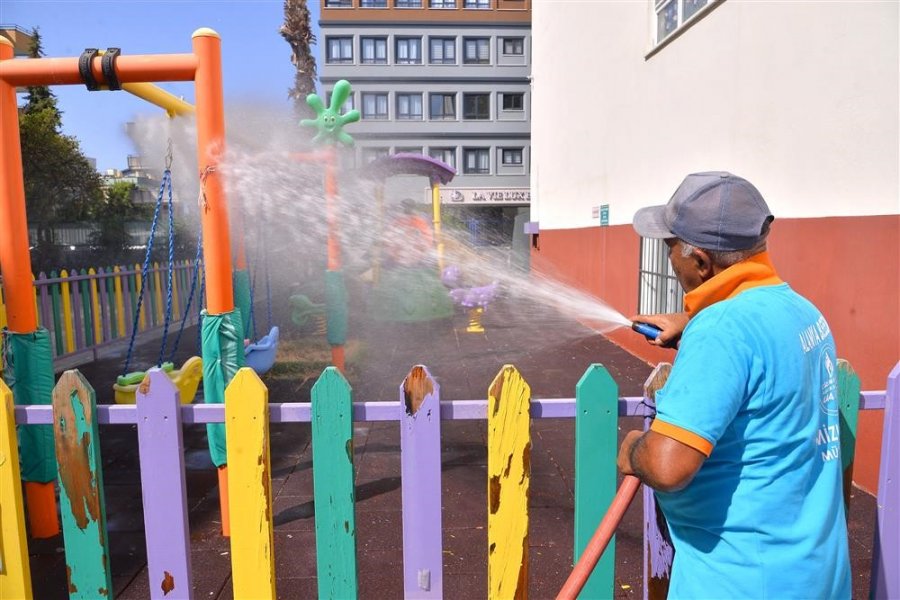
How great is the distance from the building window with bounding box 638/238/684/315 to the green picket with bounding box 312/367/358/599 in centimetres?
609

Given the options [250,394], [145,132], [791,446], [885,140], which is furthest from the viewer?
[145,132]

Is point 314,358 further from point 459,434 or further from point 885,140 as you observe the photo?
point 885,140

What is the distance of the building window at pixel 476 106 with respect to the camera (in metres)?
39.1

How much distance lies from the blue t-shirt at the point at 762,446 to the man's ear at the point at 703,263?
107mm

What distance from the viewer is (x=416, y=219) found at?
52.0 feet

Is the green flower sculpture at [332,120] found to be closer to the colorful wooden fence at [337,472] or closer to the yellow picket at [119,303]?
the yellow picket at [119,303]

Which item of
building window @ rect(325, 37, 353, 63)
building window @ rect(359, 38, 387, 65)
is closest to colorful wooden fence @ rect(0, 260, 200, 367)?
building window @ rect(359, 38, 387, 65)

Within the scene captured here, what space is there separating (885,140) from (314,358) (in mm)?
7150

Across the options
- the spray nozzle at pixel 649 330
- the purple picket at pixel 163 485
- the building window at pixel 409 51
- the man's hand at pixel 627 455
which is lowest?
the purple picket at pixel 163 485

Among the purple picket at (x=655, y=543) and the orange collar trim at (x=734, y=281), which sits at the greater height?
the orange collar trim at (x=734, y=281)

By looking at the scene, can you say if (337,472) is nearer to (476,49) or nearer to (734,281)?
(734,281)

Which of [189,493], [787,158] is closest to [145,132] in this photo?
[189,493]

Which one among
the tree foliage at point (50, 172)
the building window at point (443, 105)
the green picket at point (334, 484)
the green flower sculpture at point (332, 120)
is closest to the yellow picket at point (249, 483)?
the green picket at point (334, 484)

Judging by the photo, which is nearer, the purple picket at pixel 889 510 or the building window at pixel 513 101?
the purple picket at pixel 889 510
